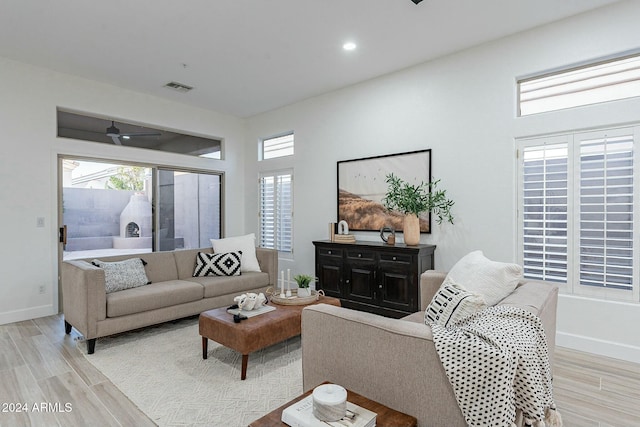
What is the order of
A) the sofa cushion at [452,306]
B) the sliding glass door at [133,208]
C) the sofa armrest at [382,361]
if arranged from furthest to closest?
the sliding glass door at [133,208], the sofa cushion at [452,306], the sofa armrest at [382,361]

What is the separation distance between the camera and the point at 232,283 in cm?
421

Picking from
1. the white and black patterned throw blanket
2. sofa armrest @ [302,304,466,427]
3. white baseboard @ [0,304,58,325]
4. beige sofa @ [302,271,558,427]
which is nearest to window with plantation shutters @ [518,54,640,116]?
beige sofa @ [302,271,558,427]

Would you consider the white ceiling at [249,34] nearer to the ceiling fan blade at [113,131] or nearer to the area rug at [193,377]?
the ceiling fan blade at [113,131]

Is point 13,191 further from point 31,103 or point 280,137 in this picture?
point 280,137

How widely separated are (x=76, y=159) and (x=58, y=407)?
11.4ft

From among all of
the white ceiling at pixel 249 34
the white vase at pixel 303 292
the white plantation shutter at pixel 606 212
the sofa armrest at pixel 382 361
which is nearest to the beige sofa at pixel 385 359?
the sofa armrest at pixel 382 361

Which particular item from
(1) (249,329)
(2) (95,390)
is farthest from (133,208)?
(1) (249,329)

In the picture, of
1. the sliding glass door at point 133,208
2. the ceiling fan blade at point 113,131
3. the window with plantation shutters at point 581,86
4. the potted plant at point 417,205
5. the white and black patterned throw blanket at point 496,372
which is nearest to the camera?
the white and black patterned throw blanket at point 496,372

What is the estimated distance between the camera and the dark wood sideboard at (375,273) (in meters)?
3.79

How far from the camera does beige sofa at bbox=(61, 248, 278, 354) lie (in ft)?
10.2

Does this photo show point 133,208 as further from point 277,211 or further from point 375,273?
point 375,273

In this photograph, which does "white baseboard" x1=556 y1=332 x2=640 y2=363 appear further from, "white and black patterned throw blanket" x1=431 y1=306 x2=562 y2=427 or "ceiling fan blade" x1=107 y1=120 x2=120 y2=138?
"ceiling fan blade" x1=107 y1=120 x2=120 y2=138

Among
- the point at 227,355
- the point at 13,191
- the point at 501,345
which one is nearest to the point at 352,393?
the point at 501,345

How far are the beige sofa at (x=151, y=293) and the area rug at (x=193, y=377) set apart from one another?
0.77 feet
